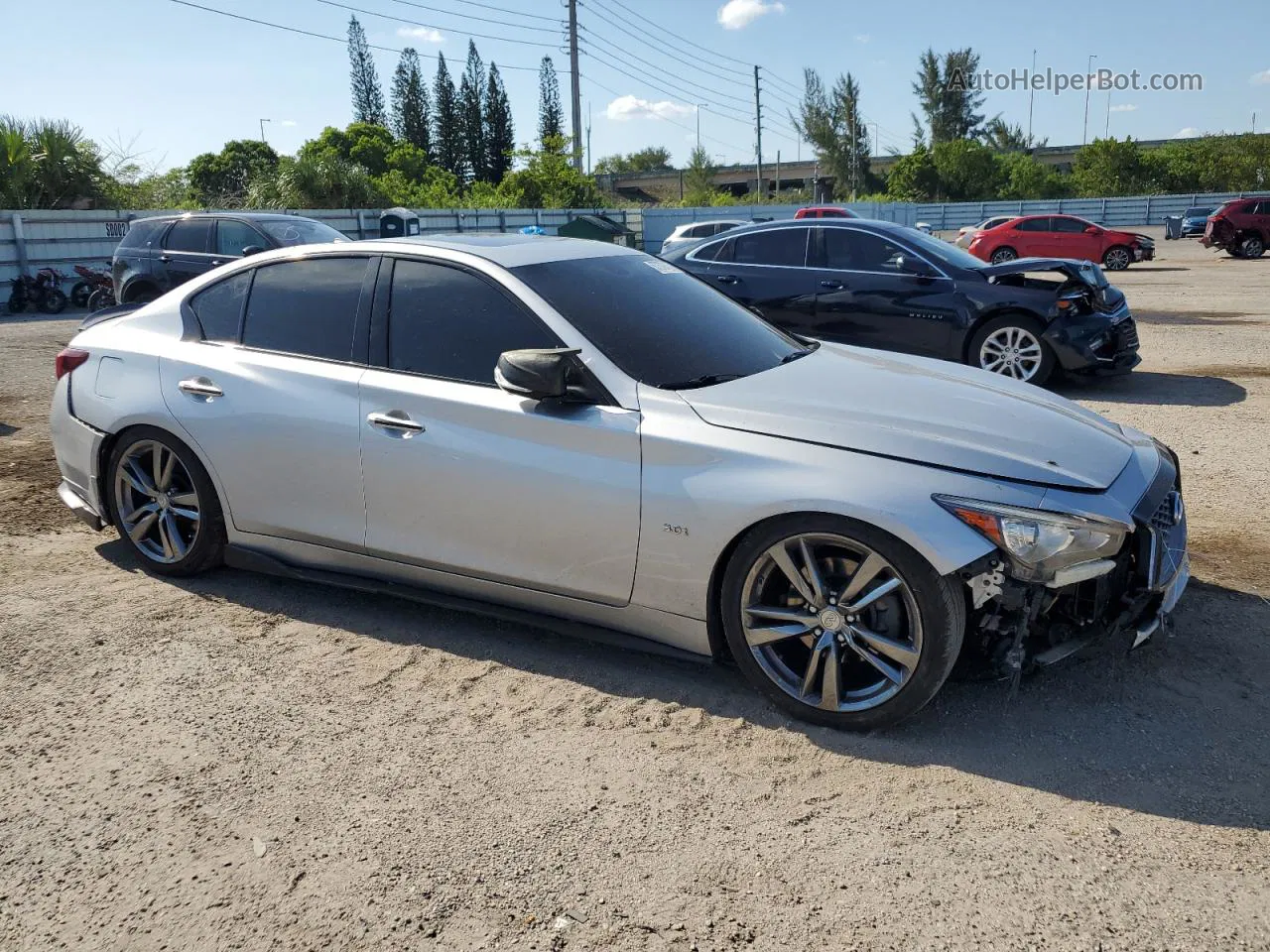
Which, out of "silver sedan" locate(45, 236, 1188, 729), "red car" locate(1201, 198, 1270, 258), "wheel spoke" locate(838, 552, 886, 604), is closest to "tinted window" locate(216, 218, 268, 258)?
"silver sedan" locate(45, 236, 1188, 729)

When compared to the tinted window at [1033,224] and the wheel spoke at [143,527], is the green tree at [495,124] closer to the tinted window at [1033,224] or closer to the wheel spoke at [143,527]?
the tinted window at [1033,224]

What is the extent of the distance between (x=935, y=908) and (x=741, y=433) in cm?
157

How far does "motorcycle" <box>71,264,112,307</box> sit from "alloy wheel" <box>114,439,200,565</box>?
16.3 metres

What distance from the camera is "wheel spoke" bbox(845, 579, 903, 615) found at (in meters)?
3.20

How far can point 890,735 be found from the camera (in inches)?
132

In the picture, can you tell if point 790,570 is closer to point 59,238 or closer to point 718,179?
point 59,238

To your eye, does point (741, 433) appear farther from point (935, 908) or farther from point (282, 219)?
point (282, 219)

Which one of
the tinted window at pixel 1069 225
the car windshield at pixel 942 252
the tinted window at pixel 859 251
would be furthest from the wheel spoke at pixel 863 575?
the tinted window at pixel 1069 225

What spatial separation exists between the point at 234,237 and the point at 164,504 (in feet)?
34.1

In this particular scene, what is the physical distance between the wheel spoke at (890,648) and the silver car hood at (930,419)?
0.57m

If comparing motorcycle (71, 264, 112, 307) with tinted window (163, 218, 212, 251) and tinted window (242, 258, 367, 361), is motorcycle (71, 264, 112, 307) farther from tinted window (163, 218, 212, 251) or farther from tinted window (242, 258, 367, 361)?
tinted window (242, 258, 367, 361)

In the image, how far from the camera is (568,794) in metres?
3.06

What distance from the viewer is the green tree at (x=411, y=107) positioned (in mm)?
90875

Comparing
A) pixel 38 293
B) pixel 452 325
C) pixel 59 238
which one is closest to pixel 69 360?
pixel 452 325
